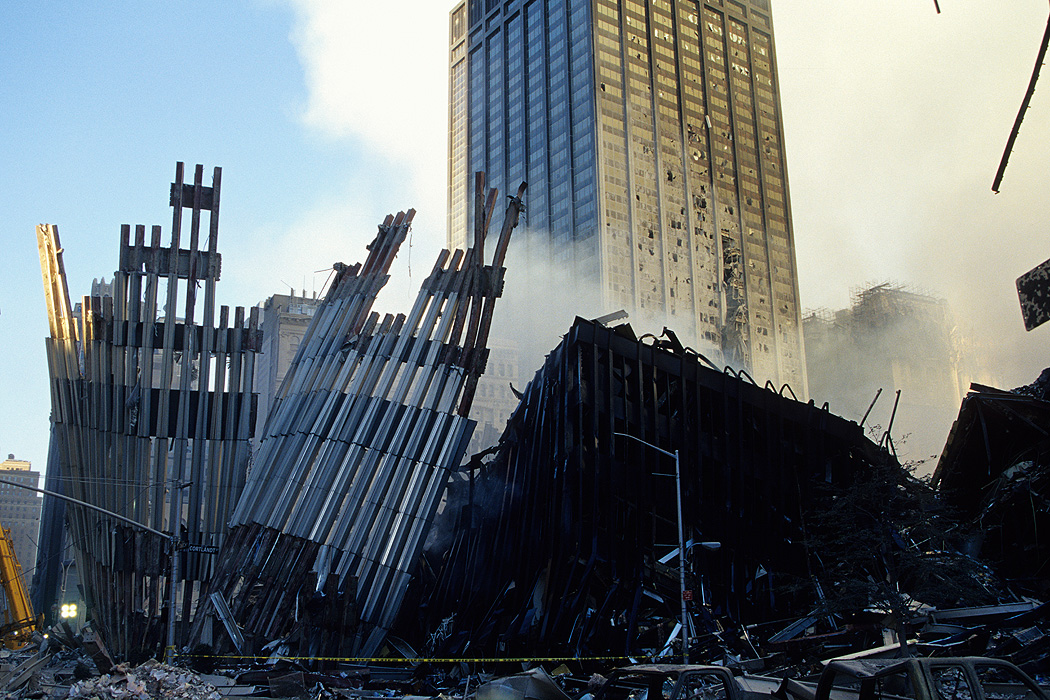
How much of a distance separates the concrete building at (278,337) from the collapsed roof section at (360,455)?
67360 millimetres

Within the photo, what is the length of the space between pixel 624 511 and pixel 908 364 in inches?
4641

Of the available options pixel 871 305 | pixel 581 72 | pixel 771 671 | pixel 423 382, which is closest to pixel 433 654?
pixel 423 382

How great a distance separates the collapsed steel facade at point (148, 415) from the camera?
33.3 meters

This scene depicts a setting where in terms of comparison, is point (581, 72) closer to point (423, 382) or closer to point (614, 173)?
point (614, 173)

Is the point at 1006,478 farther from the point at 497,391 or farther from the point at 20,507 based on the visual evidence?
the point at 20,507

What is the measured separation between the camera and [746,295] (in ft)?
429

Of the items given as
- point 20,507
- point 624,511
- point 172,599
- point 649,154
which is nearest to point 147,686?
point 172,599

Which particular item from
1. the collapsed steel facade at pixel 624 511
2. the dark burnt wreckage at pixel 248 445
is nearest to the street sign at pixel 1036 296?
the collapsed steel facade at pixel 624 511

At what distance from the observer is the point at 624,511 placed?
98.7 ft

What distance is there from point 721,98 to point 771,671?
131625mm

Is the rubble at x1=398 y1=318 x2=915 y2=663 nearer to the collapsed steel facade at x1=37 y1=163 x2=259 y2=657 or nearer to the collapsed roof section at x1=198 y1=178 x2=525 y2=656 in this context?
the collapsed roof section at x1=198 y1=178 x2=525 y2=656

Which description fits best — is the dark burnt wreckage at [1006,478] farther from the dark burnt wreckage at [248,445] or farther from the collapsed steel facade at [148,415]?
the collapsed steel facade at [148,415]

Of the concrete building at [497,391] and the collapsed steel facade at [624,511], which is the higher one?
the concrete building at [497,391]

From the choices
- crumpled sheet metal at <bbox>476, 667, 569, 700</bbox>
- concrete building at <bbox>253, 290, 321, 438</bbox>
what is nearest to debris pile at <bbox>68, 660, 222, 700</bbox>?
crumpled sheet metal at <bbox>476, 667, 569, 700</bbox>
